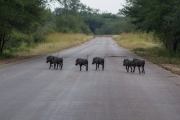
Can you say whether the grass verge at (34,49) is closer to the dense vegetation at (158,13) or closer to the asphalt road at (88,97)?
the dense vegetation at (158,13)

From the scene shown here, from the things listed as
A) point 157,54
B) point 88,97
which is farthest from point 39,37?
point 88,97

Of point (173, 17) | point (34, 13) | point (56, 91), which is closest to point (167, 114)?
point (56, 91)

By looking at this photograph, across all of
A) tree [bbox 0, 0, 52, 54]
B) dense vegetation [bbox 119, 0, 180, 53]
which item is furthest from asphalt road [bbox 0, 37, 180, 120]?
tree [bbox 0, 0, 52, 54]

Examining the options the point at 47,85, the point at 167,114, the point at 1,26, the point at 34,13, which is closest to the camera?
the point at 167,114

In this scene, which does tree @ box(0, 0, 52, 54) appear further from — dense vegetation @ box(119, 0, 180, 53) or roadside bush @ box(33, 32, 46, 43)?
roadside bush @ box(33, 32, 46, 43)

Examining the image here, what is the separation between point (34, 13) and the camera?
32.2 metres

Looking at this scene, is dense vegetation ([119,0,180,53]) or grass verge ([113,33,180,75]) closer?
grass verge ([113,33,180,75])

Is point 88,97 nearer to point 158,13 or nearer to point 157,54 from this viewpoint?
point 158,13

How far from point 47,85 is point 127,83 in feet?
9.88

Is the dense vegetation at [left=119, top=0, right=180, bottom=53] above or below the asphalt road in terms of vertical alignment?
above

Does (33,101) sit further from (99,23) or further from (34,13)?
(99,23)

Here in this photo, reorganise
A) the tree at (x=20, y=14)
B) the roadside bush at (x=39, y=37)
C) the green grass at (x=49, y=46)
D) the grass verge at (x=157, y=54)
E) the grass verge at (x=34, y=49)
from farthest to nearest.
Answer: the roadside bush at (x=39, y=37), the green grass at (x=49, y=46), the grass verge at (x=34, y=49), the tree at (x=20, y=14), the grass verge at (x=157, y=54)

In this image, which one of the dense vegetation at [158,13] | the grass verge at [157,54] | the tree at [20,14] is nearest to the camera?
the grass verge at [157,54]

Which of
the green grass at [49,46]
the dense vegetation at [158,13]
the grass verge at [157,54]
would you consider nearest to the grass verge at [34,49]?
the green grass at [49,46]
